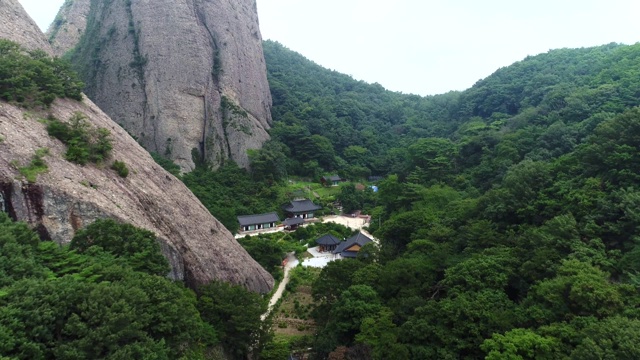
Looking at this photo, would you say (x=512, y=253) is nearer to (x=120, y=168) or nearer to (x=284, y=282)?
(x=284, y=282)

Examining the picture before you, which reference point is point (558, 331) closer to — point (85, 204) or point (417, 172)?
point (85, 204)

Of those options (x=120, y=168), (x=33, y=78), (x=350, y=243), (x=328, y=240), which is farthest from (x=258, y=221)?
(x=33, y=78)

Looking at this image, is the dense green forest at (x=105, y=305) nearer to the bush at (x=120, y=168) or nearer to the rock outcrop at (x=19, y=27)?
the bush at (x=120, y=168)

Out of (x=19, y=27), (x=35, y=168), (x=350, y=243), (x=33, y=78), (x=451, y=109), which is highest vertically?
(x=451, y=109)

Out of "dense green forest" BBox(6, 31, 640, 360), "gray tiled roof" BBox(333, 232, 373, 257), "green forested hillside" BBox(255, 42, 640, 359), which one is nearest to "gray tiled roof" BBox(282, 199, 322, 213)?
"dense green forest" BBox(6, 31, 640, 360)

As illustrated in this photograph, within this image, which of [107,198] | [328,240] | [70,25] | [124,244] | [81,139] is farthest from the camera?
[70,25]

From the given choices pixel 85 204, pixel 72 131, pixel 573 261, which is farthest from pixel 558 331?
pixel 72 131
